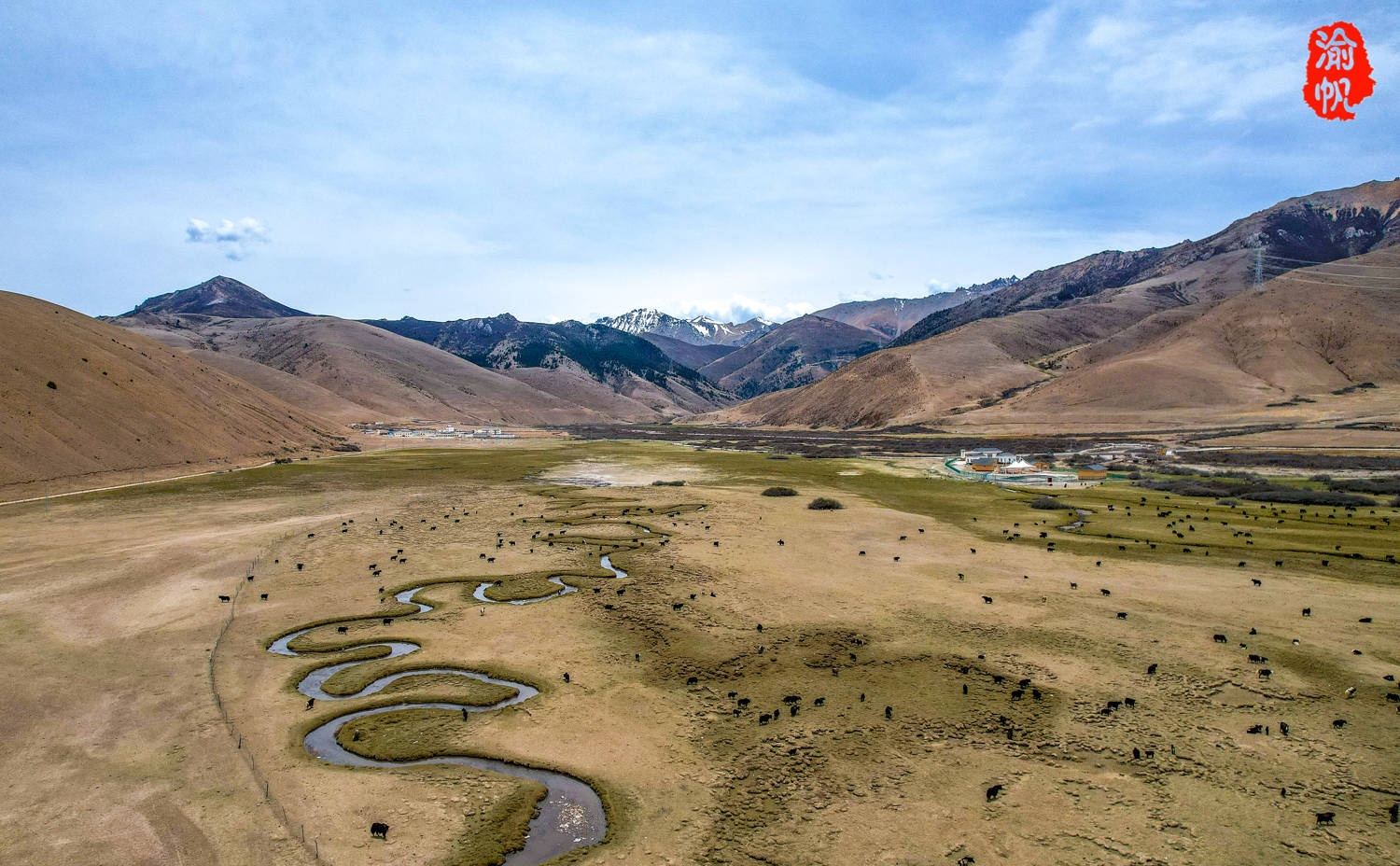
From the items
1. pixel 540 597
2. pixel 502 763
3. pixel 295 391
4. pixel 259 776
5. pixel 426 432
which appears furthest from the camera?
pixel 295 391

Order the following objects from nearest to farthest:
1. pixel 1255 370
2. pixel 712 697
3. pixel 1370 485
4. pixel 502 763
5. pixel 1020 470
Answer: pixel 502 763
pixel 712 697
pixel 1370 485
pixel 1020 470
pixel 1255 370

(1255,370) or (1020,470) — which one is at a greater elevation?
(1255,370)

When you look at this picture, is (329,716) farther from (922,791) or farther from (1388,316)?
(1388,316)

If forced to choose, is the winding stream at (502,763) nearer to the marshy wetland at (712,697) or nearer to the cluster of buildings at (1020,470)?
the marshy wetland at (712,697)

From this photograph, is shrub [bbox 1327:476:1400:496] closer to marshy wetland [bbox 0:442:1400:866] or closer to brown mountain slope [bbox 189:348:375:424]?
marshy wetland [bbox 0:442:1400:866]

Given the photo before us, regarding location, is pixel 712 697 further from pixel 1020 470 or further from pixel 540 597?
pixel 1020 470

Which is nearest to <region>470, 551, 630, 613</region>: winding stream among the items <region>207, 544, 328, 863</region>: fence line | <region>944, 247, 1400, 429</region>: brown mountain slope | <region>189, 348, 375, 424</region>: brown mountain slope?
<region>207, 544, 328, 863</region>: fence line

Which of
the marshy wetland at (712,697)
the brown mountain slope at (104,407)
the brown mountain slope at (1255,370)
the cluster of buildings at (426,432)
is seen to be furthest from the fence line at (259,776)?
the brown mountain slope at (1255,370)

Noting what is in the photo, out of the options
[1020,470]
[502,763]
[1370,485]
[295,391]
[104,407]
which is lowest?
[502,763]

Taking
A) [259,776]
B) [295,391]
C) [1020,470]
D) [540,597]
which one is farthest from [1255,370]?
[295,391]
